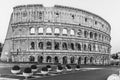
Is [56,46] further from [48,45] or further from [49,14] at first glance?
[49,14]

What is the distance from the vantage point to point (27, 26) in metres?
43.6

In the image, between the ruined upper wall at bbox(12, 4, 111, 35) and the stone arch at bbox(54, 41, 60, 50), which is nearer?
the ruined upper wall at bbox(12, 4, 111, 35)

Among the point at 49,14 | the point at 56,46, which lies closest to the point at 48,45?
the point at 56,46

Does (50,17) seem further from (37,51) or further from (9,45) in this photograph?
(9,45)

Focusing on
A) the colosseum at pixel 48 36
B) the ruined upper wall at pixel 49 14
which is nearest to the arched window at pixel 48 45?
the colosseum at pixel 48 36

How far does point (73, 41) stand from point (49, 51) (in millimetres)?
6582

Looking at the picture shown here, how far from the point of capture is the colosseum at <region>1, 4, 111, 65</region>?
42.3 meters

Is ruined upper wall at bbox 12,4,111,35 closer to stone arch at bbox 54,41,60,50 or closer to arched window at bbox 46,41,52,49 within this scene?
stone arch at bbox 54,41,60,50

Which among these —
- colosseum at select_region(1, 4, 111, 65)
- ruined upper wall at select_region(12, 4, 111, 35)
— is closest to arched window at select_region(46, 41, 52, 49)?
colosseum at select_region(1, 4, 111, 65)

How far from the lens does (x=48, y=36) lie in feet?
139

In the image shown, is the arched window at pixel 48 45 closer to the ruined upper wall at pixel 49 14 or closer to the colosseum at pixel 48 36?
the colosseum at pixel 48 36

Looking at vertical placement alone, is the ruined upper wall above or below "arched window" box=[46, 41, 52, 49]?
above

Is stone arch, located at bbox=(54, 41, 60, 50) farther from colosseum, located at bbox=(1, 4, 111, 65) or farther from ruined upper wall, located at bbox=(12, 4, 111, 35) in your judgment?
ruined upper wall, located at bbox=(12, 4, 111, 35)

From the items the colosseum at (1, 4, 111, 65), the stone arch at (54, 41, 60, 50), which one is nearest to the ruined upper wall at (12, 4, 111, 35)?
the colosseum at (1, 4, 111, 65)
